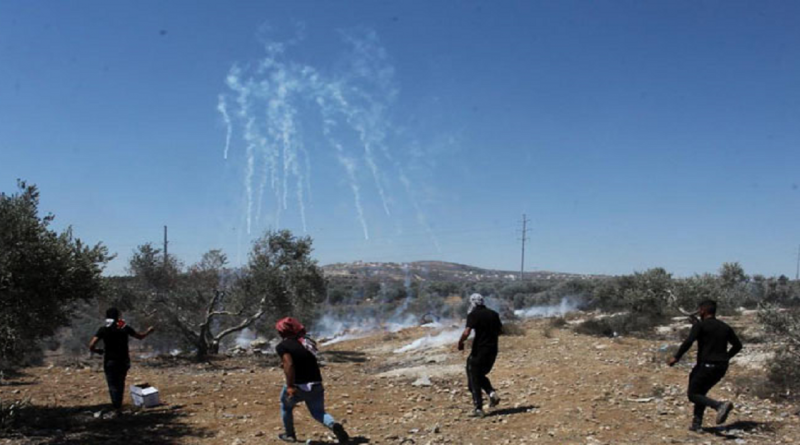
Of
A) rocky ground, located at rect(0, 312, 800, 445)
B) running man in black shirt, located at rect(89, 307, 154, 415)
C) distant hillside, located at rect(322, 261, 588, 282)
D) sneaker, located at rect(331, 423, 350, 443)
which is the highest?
distant hillside, located at rect(322, 261, 588, 282)

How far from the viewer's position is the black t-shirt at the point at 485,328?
9281mm

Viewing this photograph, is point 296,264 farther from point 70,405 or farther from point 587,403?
point 587,403

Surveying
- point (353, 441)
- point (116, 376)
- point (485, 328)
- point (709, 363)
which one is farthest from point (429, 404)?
point (116, 376)

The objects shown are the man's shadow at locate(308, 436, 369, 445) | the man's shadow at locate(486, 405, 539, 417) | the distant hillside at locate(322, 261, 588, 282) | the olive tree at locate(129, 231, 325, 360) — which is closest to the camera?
the man's shadow at locate(308, 436, 369, 445)

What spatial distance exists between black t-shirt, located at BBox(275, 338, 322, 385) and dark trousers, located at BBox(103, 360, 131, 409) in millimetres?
3687

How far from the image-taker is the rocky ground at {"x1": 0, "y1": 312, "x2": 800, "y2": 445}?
8.27 metres

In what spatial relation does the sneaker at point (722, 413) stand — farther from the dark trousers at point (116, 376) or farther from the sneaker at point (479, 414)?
the dark trousers at point (116, 376)

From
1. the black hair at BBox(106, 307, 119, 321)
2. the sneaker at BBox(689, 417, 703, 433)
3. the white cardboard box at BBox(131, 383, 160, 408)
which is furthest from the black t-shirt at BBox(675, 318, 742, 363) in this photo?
the white cardboard box at BBox(131, 383, 160, 408)

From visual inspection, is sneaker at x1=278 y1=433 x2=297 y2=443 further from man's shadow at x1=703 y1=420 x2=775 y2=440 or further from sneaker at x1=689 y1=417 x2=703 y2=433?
man's shadow at x1=703 y1=420 x2=775 y2=440

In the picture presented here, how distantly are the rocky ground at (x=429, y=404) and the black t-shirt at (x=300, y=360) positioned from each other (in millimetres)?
1207

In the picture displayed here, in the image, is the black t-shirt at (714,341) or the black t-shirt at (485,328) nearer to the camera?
the black t-shirt at (714,341)

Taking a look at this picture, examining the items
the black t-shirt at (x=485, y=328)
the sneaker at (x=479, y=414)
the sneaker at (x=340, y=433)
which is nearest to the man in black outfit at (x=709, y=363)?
the black t-shirt at (x=485, y=328)

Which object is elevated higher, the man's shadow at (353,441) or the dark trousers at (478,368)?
the dark trousers at (478,368)

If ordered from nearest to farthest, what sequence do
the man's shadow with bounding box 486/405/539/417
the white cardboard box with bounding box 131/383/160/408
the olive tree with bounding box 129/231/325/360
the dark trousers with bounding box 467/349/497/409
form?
the dark trousers with bounding box 467/349/497/409, the man's shadow with bounding box 486/405/539/417, the white cardboard box with bounding box 131/383/160/408, the olive tree with bounding box 129/231/325/360
